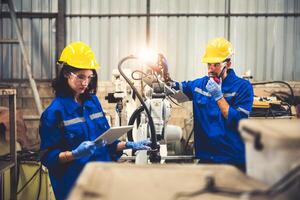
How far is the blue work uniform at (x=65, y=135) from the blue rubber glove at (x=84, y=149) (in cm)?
8

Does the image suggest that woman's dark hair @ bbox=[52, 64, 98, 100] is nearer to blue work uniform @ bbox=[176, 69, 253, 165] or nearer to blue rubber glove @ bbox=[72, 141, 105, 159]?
blue rubber glove @ bbox=[72, 141, 105, 159]

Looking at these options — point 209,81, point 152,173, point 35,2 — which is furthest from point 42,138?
point 35,2

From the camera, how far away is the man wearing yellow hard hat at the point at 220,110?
2.35m

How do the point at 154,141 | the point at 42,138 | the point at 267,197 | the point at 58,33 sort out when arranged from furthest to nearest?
the point at 58,33, the point at 154,141, the point at 42,138, the point at 267,197

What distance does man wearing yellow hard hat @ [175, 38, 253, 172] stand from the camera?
2346 millimetres

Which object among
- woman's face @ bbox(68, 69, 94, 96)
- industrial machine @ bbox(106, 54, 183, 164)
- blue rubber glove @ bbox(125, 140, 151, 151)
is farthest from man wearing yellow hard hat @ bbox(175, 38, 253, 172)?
woman's face @ bbox(68, 69, 94, 96)

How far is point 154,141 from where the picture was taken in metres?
2.21

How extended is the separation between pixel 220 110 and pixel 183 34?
117 inches

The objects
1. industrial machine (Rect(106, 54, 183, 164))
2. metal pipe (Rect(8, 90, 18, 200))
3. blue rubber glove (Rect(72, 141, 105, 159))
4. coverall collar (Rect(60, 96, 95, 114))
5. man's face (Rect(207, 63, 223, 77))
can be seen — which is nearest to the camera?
blue rubber glove (Rect(72, 141, 105, 159))

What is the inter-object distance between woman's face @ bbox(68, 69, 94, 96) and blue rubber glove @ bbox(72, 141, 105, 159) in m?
0.31

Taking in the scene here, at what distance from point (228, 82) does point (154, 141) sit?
70cm

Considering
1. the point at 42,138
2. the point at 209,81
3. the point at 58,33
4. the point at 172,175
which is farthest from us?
the point at 58,33

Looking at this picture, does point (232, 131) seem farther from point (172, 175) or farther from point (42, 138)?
point (172, 175)

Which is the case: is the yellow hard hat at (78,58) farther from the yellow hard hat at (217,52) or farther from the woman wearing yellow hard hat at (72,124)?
the yellow hard hat at (217,52)
